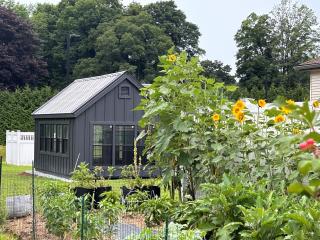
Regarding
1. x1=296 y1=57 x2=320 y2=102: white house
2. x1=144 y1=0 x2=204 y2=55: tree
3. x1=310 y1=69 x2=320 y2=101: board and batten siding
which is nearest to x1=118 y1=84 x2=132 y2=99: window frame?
x1=296 y1=57 x2=320 y2=102: white house

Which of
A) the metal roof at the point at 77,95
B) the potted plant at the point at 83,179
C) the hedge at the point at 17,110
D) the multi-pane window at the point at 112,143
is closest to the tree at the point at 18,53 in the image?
the hedge at the point at 17,110

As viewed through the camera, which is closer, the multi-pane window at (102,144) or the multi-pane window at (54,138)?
the multi-pane window at (102,144)

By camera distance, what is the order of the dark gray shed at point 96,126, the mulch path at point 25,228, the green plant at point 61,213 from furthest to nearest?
the dark gray shed at point 96,126, the mulch path at point 25,228, the green plant at point 61,213

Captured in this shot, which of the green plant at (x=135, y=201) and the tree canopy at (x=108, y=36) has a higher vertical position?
the tree canopy at (x=108, y=36)

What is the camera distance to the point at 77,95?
1752cm

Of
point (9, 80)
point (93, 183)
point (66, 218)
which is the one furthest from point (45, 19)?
point (66, 218)

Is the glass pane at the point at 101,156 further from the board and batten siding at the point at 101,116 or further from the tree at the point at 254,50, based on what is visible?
the tree at the point at 254,50

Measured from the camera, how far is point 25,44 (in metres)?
38.8

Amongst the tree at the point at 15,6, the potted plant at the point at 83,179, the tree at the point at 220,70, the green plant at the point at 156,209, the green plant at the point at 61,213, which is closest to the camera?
the green plant at the point at 156,209

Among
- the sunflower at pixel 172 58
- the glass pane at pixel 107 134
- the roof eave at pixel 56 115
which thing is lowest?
the glass pane at pixel 107 134

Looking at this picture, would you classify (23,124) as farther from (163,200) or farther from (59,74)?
(163,200)

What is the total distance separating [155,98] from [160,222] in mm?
1438

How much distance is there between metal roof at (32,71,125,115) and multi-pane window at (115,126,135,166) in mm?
1418

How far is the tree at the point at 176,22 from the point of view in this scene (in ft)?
148
